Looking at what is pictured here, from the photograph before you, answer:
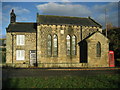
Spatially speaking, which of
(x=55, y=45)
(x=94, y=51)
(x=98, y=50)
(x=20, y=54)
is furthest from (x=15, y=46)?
(x=98, y=50)

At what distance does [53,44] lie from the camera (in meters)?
23.5

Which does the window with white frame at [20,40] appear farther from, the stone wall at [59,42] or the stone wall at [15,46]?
the stone wall at [59,42]

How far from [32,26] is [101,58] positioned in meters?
14.8

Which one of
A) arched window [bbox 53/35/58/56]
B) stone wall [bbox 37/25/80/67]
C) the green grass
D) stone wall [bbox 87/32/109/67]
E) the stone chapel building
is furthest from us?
arched window [bbox 53/35/58/56]

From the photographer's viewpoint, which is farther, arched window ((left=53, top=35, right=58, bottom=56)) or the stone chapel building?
arched window ((left=53, top=35, right=58, bottom=56))

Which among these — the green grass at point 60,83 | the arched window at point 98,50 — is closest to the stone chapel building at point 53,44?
the arched window at point 98,50

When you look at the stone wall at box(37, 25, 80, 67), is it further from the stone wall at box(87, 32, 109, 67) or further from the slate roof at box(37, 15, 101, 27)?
the stone wall at box(87, 32, 109, 67)

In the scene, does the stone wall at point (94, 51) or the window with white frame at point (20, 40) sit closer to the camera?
the stone wall at point (94, 51)

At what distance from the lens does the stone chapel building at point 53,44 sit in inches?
872

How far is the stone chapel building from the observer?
72.7 ft

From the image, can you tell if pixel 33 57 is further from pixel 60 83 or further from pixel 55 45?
pixel 60 83

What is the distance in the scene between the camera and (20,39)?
77.2 ft

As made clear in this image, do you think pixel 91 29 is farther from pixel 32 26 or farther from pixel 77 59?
pixel 32 26

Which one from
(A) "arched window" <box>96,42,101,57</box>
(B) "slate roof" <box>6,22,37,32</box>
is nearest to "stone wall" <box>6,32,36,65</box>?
(B) "slate roof" <box>6,22,37,32</box>
